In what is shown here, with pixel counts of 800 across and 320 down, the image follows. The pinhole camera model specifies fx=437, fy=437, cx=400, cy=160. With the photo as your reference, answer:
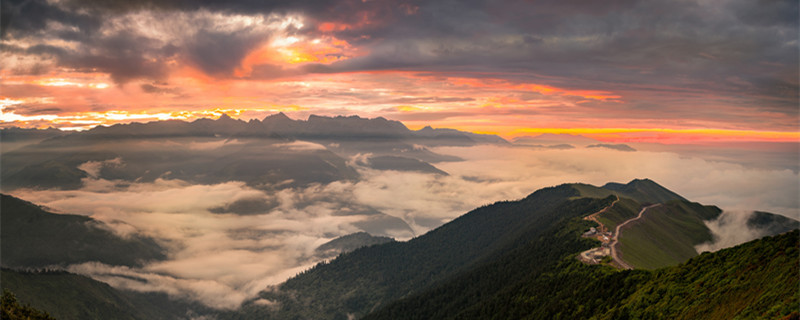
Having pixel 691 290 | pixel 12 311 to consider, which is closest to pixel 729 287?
pixel 691 290

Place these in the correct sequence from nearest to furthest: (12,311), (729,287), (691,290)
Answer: (729,287) → (691,290) → (12,311)

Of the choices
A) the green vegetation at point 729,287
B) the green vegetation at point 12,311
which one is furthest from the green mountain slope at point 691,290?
the green vegetation at point 12,311

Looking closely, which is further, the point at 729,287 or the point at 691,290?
the point at 691,290

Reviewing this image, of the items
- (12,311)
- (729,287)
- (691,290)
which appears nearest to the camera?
(729,287)

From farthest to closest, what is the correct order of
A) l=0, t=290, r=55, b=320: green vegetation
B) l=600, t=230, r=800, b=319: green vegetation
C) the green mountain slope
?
l=0, t=290, r=55, b=320: green vegetation
the green mountain slope
l=600, t=230, r=800, b=319: green vegetation

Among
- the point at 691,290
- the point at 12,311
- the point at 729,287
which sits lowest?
the point at 12,311

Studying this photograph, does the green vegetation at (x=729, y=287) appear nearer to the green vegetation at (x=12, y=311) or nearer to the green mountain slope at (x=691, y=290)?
the green mountain slope at (x=691, y=290)

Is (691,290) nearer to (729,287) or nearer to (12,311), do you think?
(729,287)

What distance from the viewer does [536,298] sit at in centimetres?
16575

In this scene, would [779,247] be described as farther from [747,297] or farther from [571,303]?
[571,303]

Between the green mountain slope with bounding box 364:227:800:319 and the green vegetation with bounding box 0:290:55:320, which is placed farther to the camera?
the green vegetation with bounding box 0:290:55:320

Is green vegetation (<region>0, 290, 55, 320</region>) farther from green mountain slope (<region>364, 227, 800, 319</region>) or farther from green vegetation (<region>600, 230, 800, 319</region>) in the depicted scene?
green vegetation (<region>600, 230, 800, 319</region>)

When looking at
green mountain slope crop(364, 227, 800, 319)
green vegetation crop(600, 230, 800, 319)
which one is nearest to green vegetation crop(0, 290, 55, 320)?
green mountain slope crop(364, 227, 800, 319)

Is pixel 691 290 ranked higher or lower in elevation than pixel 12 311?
higher
